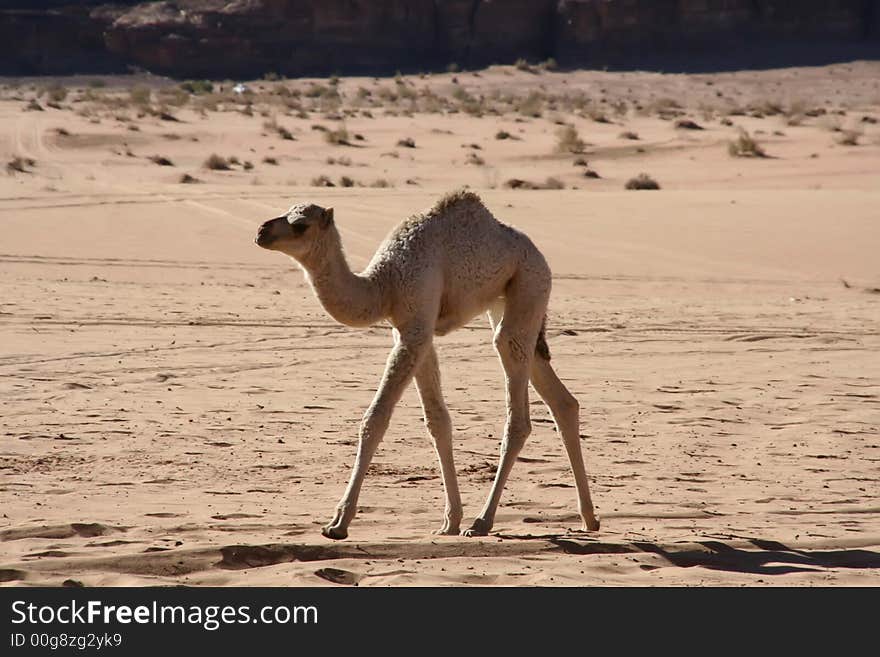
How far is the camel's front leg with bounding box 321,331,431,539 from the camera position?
6.86m

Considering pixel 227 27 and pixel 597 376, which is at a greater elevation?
pixel 227 27

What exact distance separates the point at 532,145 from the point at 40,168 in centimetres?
1233

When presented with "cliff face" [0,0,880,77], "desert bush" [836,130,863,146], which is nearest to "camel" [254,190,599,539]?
"desert bush" [836,130,863,146]

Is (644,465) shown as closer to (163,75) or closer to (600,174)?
(600,174)

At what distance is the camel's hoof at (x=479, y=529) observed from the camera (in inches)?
292

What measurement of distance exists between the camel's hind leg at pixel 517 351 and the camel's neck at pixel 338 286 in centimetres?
86

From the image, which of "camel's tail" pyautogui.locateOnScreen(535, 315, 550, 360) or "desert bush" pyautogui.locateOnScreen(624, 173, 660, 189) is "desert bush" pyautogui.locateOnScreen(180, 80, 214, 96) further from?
"camel's tail" pyautogui.locateOnScreen(535, 315, 550, 360)

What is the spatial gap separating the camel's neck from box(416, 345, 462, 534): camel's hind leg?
21.6 inches

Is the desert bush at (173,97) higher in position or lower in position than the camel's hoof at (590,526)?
higher

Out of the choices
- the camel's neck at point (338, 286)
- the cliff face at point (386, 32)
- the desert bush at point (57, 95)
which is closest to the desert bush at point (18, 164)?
the desert bush at point (57, 95)

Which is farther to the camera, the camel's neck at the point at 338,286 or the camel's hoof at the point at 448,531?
the camel's hoof at the point at 448,531

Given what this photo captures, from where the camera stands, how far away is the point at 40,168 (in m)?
26.2

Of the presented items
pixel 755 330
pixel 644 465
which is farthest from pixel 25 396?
pixel 755 330

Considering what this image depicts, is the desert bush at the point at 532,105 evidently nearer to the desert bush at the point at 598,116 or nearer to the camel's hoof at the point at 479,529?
the desert bush at the point at 598,116
